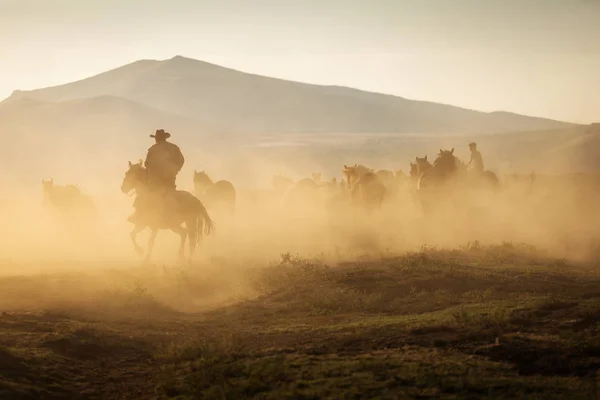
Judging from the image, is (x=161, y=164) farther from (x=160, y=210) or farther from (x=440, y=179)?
(x=440, y=179)

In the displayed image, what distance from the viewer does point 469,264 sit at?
19.2 meters

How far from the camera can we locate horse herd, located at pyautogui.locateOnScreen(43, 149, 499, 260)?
20078 millimetres

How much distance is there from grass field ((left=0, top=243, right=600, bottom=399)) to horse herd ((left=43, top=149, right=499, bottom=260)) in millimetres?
2283

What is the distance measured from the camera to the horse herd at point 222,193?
790 inches

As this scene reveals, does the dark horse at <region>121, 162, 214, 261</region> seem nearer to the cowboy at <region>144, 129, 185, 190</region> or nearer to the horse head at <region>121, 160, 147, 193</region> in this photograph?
the horse head at <region>121, 160, 147, 193</region>

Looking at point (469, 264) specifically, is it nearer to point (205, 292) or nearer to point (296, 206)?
point (205, 292)

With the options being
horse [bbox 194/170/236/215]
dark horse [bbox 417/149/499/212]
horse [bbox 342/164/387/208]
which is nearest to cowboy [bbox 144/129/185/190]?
dark horse [bbox 417/149/499/212]

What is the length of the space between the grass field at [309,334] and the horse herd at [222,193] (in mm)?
2283

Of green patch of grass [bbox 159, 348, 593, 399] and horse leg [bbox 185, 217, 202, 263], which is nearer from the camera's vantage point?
green patch of grass [bbox 159, 348, 593, 399]

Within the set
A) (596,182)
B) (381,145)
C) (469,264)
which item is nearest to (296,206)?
(596,182)

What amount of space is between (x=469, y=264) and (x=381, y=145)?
5128 inches

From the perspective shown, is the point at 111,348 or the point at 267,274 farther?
the point at 267,274

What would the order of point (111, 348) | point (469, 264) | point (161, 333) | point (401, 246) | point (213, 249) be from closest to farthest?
point (111, 348) < point (161, 333) < point (469, 264) < point (401, 246) < point (213, 249)

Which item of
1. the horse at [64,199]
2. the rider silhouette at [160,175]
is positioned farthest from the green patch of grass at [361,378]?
the horse at [64,199]
